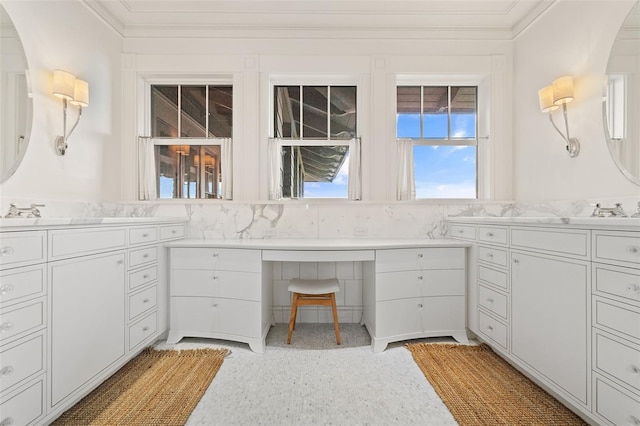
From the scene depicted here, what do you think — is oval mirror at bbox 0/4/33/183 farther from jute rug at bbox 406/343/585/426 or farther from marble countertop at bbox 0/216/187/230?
jute rug at bbox 406/343/585/426

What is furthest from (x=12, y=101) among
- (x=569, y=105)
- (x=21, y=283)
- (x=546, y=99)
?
(x=569, y=105)

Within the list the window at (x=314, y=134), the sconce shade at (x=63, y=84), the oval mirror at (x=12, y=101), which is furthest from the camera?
the window at (x=314, y=134)

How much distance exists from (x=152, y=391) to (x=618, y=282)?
2425 mm

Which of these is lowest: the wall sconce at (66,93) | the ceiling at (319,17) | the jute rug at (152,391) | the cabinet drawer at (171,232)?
the jute rug at (152,391)

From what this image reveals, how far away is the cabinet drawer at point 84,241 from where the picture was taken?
1349 mm

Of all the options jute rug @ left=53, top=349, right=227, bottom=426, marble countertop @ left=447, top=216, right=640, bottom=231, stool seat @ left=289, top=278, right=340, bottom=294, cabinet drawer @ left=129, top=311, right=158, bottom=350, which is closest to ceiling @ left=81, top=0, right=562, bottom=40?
marble countertop @ left=447, top=216, right=640, bottom=231

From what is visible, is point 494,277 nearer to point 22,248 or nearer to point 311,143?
point 311,143

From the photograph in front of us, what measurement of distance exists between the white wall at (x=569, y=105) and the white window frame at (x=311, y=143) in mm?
1540

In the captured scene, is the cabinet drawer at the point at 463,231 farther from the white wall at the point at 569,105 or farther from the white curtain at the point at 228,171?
the white curtain at the point at 228,171

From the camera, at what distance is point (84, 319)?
1.51 meters

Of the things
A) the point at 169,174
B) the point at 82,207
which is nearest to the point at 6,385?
the point at 82,207

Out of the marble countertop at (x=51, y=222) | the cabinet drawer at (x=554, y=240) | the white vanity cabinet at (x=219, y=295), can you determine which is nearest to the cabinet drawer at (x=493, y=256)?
the cabinet drawer at (x=554, y=240)

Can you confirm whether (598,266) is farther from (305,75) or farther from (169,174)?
(169,174)

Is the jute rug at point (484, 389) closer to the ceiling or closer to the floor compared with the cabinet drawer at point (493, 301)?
closer to the floor
